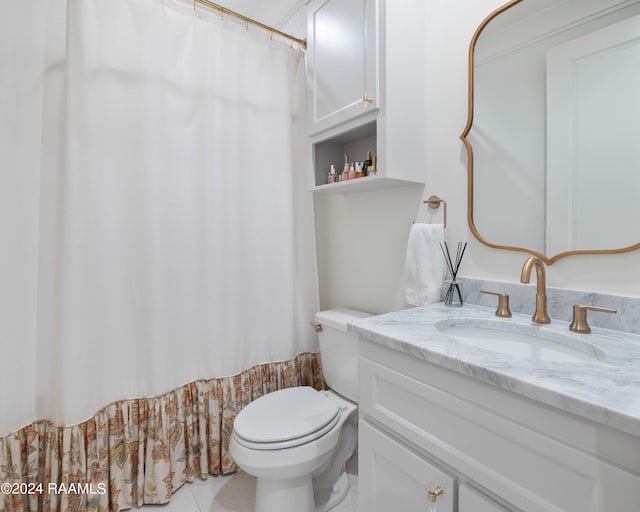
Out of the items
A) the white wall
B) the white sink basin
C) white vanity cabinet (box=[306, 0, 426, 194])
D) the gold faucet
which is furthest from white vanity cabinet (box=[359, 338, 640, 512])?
white vanity cabinet (box=[306, 0, 426, 194])

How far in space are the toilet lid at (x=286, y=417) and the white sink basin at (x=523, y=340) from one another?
0.61 m

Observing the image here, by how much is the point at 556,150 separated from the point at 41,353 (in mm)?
1878

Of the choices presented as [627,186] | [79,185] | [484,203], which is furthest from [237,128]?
[627,186]

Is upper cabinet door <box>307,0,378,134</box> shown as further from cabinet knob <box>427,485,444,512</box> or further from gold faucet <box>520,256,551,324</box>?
cabinet knob <box>427,485,444,512</box>

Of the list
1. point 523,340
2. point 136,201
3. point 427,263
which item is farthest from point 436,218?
point 136,201

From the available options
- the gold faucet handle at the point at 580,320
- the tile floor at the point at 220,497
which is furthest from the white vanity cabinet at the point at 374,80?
the tile floor at the point at 220,497

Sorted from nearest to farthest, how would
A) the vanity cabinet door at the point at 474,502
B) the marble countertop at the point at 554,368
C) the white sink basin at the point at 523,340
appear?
1. the marble countertop at the point at 554,368
2. the vanity cabinet door at the point at 474,502
3. the white sink basin at the point at 523,340

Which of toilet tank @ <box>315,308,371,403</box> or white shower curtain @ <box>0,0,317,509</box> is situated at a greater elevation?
white shower curtain @ <box>0,0,317,509</box>

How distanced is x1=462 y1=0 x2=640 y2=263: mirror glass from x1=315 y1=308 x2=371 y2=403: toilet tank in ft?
2.23

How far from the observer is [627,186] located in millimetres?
872

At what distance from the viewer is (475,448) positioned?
670mm

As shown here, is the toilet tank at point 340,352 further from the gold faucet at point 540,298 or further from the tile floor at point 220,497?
the gold faucet at point 540,298

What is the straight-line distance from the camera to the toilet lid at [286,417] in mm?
1165

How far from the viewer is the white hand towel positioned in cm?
124
